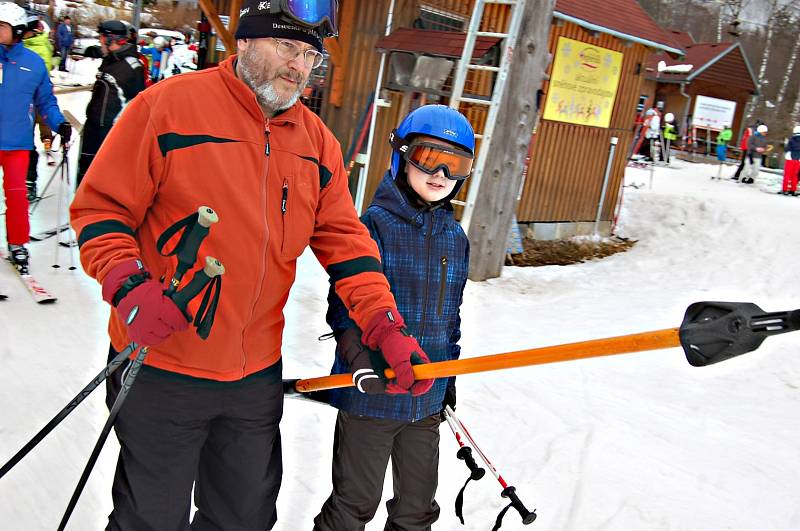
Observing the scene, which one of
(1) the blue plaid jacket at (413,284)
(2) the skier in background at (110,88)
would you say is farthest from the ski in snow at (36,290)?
(1) the blue plaid jacket at (413,284)

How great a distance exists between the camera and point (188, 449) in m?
2.06

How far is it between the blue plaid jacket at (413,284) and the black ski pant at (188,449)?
0.37 m

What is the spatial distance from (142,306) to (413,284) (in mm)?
1074

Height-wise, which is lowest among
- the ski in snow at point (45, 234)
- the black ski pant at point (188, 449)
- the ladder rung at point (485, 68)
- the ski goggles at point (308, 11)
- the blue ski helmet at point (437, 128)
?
the ski in snow at point (45, 234)

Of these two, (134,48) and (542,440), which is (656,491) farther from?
(134,48)

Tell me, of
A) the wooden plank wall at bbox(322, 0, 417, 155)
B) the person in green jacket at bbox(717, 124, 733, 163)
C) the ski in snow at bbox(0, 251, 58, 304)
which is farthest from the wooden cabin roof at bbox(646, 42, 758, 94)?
the ski in snow at bbox(0, 251, 58, 304)

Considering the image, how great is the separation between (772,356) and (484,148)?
355 cm

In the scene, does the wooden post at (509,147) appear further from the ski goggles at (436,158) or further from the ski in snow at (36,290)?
the ski goggles at (436,158)

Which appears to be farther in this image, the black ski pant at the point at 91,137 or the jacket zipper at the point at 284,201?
the black ski pant at the point at 91,137

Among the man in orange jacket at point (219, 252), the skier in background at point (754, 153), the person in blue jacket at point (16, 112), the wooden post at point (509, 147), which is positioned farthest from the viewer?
the skier in background at point (754, 153)

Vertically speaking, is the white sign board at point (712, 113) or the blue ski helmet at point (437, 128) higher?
the white sign board at point (712, 113)

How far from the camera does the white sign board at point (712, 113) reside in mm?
29328

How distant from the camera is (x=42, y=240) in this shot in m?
6.82

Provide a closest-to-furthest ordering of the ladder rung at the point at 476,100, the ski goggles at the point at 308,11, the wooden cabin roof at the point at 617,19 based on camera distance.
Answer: the ski goggles at the point at 308,11, the ladder rung at the point at 476,100, the wooden cabin roof at the point at 617,19
